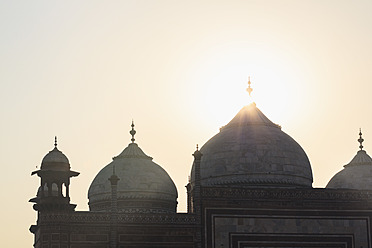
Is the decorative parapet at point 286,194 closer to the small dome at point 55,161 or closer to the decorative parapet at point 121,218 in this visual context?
the decorative parapet at point 121,218

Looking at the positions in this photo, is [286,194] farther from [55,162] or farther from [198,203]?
[55,162]

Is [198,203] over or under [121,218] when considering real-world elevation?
over

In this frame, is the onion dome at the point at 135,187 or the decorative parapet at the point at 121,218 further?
the onion dome at the point at 135,187

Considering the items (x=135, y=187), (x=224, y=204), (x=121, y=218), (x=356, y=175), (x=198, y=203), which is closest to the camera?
(x=121, y=218)

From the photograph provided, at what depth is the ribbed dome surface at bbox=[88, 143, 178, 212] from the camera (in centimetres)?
3303

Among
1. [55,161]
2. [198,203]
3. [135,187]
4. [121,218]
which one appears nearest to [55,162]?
[55,161]

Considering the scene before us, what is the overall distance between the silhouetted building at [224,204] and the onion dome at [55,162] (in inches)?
1.5

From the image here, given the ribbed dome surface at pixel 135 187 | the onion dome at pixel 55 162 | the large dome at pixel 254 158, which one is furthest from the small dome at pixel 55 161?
the large dome at pixel 254 158

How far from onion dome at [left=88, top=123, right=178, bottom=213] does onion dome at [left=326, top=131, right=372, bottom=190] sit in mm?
7487

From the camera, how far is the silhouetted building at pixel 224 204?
28.5 m

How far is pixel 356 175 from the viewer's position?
35906 mm

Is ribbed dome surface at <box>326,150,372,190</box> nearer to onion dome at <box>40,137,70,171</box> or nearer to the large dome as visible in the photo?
the large dome

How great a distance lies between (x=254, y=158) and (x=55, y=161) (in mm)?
7727

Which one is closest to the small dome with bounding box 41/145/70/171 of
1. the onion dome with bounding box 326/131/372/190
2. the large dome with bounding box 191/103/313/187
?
the large dome with bounding box 191/103/313/187
